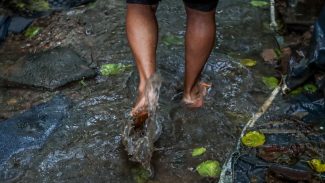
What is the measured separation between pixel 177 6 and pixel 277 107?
1872 mm

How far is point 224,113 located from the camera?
315 cm

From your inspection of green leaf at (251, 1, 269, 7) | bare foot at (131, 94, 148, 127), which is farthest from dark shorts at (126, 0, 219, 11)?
green leaf at (251, 1, 269, 7)

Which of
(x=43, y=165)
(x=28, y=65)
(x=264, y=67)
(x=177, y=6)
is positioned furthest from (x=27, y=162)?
(x=177, y=6)

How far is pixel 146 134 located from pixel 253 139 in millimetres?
679

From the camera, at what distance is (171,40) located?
13.2 ft

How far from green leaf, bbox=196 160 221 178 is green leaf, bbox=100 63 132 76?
48.8 inches

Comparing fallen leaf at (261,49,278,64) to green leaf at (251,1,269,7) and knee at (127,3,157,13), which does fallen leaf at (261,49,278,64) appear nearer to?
green leaf at (251,1,269,7)

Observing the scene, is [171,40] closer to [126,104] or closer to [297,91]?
[126,104]

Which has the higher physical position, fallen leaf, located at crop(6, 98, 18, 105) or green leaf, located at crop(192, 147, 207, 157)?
green leaf, located at crop(192, 147, 207, 157)

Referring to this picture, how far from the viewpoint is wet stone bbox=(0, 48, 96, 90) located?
3596 millimetres

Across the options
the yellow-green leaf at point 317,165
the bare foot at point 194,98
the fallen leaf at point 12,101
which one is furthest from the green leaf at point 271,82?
the fallen leaf at point 12,101

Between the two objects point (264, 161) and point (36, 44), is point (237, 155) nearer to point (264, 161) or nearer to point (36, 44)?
point (264, 161)

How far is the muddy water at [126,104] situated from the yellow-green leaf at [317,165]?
1.63 feet

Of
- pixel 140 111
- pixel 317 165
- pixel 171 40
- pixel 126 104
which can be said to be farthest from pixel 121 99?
pixel 317 165
